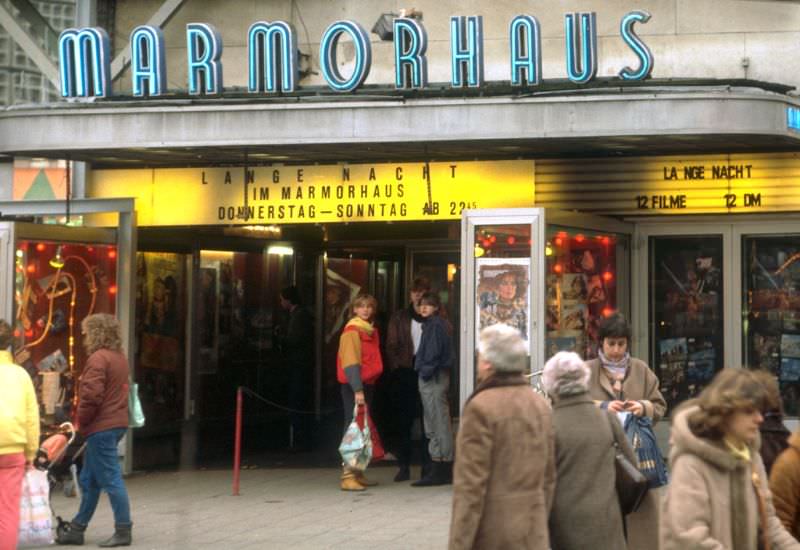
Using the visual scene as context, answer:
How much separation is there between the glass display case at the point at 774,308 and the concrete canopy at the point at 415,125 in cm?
100

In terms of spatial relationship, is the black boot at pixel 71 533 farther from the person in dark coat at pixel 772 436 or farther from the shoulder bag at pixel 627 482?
the person in dark coat at pixel 772 436

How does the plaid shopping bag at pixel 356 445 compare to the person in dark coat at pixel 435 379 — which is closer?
the plaid shopping bag at pixel 356 445

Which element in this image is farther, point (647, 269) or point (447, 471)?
point (647, 269)

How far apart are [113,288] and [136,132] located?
1844 mm

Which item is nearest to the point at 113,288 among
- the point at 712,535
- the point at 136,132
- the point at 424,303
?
the point at 136,132

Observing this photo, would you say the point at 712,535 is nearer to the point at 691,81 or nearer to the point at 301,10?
the point at 691,81

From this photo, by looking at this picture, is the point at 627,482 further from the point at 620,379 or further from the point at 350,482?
the point at 350,482

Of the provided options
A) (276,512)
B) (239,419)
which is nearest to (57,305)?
(239,419)

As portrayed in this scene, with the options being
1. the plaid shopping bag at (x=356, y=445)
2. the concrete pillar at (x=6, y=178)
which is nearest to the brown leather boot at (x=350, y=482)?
the plaid shopping bag at (x=356, y=445)

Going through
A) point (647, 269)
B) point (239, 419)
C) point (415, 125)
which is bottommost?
point (239, 419)

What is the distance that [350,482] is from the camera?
1381cm

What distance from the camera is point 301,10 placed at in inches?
622

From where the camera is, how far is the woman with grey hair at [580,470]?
7.04 meters

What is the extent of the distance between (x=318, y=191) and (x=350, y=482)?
123 inches
